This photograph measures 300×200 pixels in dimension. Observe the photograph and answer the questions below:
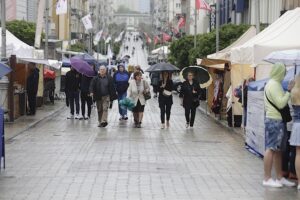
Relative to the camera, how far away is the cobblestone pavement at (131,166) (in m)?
9.85

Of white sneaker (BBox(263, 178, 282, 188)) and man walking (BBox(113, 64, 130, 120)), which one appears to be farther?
man walking (BBox(113, 64, 130, 120))

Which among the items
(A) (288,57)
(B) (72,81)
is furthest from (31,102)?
(A) (288,57)

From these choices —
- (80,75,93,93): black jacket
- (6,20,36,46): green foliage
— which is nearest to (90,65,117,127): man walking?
(80,75,93,93): black jacket

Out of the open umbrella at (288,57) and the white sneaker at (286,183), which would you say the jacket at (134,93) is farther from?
the white sneaker at (286,183)

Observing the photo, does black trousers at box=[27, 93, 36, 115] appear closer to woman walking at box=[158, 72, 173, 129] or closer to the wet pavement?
the wet pavement

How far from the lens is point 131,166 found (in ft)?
40.5

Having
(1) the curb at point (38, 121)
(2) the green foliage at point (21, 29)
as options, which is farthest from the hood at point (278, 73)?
(2) the green foliage at point (21, 29)

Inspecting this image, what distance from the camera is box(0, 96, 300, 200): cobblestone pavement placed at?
9852 millimetres

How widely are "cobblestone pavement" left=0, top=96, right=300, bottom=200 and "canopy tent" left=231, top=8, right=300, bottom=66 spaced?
6.56 feet

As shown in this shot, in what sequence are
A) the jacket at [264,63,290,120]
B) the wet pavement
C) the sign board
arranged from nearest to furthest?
1. the wet pavement
2. the jacket at [264,63,290,120]
3. the sign board

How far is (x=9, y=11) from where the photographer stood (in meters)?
31.2

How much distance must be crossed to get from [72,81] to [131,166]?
11454 mm

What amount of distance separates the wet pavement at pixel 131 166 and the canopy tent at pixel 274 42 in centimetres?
200

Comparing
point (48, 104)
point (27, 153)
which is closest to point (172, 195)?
point (27, 153)
